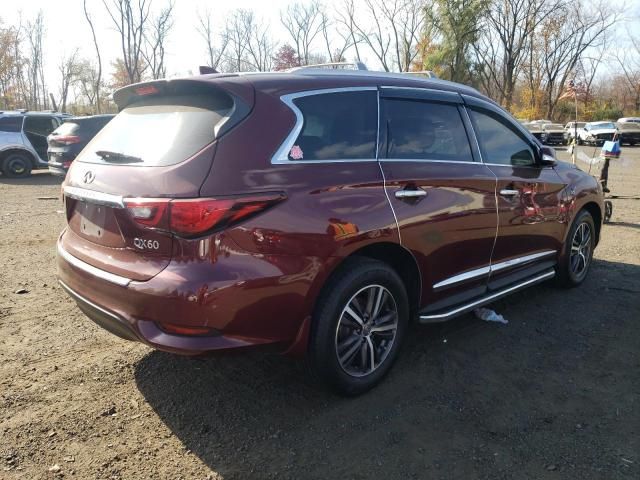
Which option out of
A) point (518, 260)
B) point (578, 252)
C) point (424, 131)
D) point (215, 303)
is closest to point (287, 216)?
point (215, 303)

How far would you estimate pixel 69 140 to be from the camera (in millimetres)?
13703

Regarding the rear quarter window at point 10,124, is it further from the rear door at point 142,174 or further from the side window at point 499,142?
the side window at point 499,142

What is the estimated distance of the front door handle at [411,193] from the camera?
313 centimetres

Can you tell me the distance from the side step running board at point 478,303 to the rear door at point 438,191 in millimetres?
71

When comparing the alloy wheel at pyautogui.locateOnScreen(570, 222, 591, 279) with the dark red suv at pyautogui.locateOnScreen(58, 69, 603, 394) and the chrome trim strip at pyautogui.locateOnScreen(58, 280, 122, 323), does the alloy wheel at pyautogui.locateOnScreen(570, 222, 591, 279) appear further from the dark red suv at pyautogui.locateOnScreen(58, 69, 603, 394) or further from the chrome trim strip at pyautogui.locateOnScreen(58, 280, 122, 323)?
the chrome trim strip at pyautogui.locateOnScreen(58, 280, 122, 323)

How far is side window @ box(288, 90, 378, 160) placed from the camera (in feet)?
9.36

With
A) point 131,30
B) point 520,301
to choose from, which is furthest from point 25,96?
point 520,301

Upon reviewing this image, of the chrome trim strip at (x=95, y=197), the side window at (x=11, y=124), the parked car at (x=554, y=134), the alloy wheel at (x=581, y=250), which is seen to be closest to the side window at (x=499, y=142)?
the alloy wheel at (x=581, y=250)

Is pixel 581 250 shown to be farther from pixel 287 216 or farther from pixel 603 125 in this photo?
pixel 603 125

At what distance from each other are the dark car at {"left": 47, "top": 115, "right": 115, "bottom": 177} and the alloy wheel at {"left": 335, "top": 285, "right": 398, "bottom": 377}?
483 inches

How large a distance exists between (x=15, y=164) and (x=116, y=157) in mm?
15209

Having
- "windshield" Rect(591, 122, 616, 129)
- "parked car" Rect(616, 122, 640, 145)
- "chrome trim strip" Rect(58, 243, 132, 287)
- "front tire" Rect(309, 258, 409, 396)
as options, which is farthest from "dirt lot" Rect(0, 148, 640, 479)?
"parked car" Rect(616, 122, 640, 145)

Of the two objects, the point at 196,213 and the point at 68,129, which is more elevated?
the point at 68,129

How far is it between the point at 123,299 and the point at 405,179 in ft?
5.71
